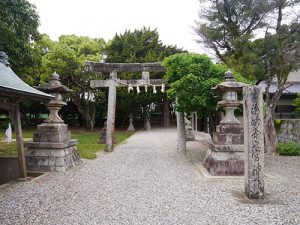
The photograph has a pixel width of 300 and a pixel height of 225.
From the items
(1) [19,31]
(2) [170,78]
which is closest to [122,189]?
(2) [170,78]

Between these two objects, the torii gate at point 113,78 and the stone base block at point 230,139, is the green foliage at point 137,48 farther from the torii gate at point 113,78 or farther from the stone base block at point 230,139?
the stone base block at point 230,139

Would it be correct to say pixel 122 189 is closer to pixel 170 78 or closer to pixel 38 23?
pixel 170 78

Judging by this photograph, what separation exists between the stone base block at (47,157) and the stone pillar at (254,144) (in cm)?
589

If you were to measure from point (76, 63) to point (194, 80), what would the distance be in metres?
16.4

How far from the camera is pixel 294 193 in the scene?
6.56 meters

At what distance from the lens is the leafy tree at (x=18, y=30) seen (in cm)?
1129

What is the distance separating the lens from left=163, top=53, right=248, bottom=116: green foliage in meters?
9.84

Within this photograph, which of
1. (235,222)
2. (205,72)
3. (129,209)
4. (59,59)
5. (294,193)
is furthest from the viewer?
(59,59)

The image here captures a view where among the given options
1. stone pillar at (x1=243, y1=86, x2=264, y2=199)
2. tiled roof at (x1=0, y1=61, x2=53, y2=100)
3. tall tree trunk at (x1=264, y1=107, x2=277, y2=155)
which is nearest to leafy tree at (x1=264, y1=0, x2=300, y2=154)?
tall tree trunk at (x1=264, y1=107, x2=277, y2=155)

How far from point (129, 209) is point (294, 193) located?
13.1 feet

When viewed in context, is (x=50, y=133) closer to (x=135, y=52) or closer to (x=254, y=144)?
(x=254, y=144)

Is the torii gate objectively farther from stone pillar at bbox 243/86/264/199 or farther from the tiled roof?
stone pillar at bbox 243/86/264/199

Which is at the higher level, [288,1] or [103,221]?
[288,1]

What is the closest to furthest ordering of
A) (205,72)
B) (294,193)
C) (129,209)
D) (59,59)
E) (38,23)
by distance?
(129,209) < (294,193) < (205,72) < (38,23) < (59,59)
